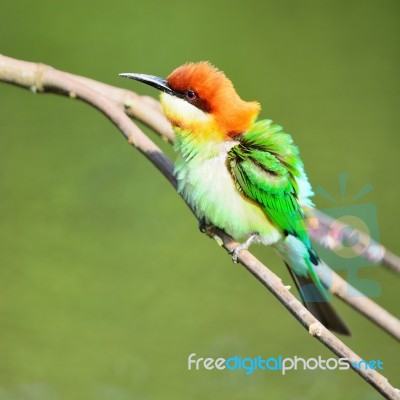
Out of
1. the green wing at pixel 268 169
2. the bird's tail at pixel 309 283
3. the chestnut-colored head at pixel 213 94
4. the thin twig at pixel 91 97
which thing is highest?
the thin twig at pixel 91 97

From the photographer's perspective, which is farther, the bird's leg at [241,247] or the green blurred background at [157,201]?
the green blurred background at [157,201]

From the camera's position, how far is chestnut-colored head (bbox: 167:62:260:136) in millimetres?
1144

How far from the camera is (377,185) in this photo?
210 cm

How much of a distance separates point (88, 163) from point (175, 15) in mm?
496

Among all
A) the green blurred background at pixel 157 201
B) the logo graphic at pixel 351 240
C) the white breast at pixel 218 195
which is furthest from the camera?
the green blurred background at pixel 157 201

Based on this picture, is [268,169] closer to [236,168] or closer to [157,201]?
[236,168]

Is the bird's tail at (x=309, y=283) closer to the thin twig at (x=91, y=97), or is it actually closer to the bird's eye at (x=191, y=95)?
the thin twig at (x=91, y=97)

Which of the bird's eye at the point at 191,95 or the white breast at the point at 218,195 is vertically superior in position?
the bird's eye at the point at 191,95

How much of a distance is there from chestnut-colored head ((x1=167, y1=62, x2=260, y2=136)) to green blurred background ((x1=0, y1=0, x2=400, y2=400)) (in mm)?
727

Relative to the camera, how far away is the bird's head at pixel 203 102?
1146 mm

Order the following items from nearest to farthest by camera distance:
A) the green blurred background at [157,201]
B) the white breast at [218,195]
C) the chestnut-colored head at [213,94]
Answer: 1. the chestnut-colored head at [213,94]
2. the white breast at [218,195]
3. the green blurred background at [157,201]

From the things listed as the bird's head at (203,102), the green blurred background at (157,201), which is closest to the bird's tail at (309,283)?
the bird's head at (203,102)

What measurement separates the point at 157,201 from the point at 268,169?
0.92m

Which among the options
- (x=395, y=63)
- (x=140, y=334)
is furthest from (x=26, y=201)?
(x=395, y=63)
